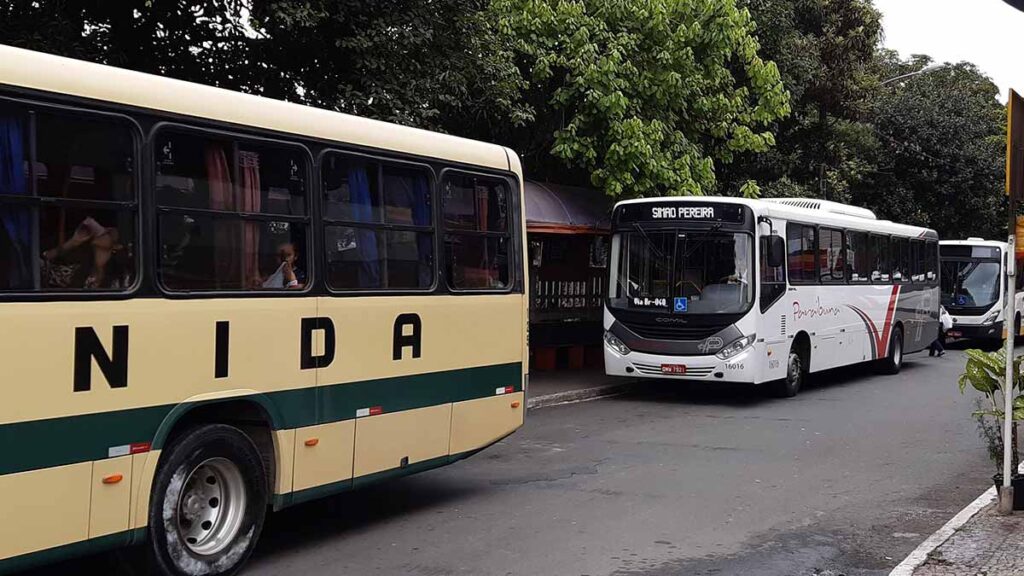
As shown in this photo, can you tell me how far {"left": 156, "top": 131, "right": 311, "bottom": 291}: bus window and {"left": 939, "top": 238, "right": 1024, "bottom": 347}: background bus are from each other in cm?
2556

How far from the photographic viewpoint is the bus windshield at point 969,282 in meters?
28.9

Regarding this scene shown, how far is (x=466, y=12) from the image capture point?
46.7ft

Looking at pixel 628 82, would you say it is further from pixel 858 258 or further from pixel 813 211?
pixel 858 258

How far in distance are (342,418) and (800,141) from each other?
21282mm

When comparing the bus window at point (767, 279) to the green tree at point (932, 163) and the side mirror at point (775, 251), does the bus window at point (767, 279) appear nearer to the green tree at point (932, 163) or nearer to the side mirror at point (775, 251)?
the side mirror at point (775, 251)

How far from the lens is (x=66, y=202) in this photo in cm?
565

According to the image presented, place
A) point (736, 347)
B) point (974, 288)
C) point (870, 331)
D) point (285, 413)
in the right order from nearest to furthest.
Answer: point (285, 413) < point (736, 347) < point (870, 331) < point (974, 288)

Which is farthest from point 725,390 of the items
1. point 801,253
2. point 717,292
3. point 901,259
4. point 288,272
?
point 288,272

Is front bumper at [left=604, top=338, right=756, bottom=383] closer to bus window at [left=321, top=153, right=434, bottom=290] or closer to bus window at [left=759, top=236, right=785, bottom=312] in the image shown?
bus window at [left=759, top=236, right=785, bottom=312]

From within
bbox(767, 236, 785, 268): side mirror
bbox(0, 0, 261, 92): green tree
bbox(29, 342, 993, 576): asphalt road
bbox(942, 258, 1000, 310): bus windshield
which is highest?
bbox(0, 0, 261, 92): green tree

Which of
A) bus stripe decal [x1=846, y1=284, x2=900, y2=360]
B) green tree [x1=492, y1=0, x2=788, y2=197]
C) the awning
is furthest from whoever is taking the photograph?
bus stripe decal [x1=846, y1=284, x2=900, y2=360]

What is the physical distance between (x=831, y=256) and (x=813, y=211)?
2.91ft

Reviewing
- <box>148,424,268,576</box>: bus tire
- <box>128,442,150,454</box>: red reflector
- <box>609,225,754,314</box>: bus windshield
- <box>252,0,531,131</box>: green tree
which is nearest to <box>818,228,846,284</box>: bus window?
<box>609,225,754,314</box>: bus windshield

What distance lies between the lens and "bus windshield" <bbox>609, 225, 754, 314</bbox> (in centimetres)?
1554
